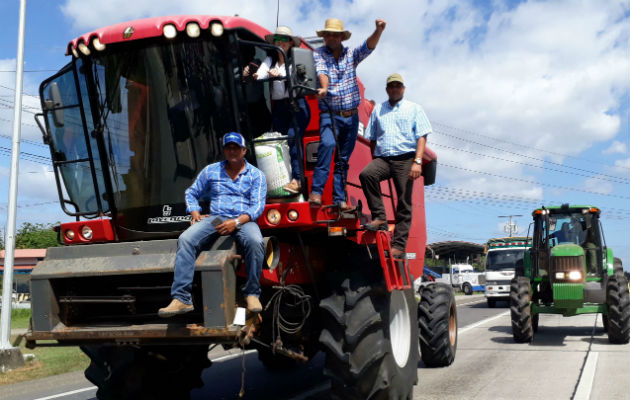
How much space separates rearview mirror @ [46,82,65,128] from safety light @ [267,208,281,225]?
2.43m

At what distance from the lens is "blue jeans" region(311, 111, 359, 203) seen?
6.46 metres

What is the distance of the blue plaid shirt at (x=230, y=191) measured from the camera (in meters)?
6.07

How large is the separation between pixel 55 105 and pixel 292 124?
2.48 metres

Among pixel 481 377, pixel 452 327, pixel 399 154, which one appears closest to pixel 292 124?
pixel 399 154

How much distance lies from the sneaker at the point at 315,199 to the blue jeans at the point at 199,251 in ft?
2.08

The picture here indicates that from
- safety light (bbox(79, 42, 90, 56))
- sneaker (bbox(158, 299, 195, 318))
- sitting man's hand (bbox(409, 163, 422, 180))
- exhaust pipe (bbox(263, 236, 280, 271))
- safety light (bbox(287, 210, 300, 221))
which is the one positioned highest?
safety light (bbox(79, 42, 90, 56))

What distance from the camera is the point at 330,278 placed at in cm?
681

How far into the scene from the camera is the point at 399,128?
7.65m

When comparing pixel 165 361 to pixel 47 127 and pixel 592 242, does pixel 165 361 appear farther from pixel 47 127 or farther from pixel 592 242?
pixel 592 242

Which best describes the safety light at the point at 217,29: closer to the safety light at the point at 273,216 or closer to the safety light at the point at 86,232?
the safety light at the point at 273,216

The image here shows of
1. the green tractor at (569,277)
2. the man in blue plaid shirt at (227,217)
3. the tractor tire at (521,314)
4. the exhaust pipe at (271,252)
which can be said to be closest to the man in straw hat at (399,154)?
the exhaust pipe at (271,252)

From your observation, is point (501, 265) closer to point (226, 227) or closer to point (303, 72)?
point (303, 72)

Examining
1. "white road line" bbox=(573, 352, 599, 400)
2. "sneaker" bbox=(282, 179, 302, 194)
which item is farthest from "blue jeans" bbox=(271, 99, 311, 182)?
"white road line" bbox=(573, 352, 599, 400)

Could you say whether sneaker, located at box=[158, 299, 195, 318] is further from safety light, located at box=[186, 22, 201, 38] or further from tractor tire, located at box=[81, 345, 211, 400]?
safety light, located at box=[186, 22, 201, 38]
